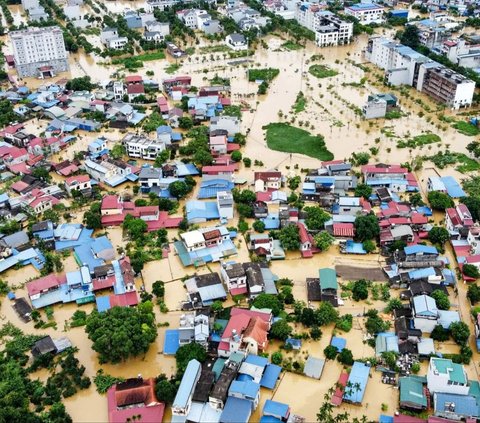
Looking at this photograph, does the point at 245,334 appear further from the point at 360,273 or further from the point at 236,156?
the point at 236,156

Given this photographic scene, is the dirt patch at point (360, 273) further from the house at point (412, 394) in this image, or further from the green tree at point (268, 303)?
the house at point (412, 394)

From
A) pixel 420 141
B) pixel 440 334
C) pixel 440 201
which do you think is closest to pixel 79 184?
pixel 440 201

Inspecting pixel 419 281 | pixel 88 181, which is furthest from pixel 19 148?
pixel 419 281

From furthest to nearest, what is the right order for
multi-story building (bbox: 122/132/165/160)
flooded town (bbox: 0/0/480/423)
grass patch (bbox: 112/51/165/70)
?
grass patch (bbox: 112/51/165/70) < multi-story building (bbox: 122/132/165/160) < flooded town (bbox: 0/0/480/423)

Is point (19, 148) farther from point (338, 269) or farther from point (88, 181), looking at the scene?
point (338, 269)

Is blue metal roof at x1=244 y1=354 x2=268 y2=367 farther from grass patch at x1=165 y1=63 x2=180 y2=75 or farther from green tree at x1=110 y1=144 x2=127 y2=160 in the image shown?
grass patch at x1=165 y1=63 x2=180 y2=75

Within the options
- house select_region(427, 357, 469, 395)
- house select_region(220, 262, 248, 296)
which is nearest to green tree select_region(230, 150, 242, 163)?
house select_region(220, 262, 248, 296)
